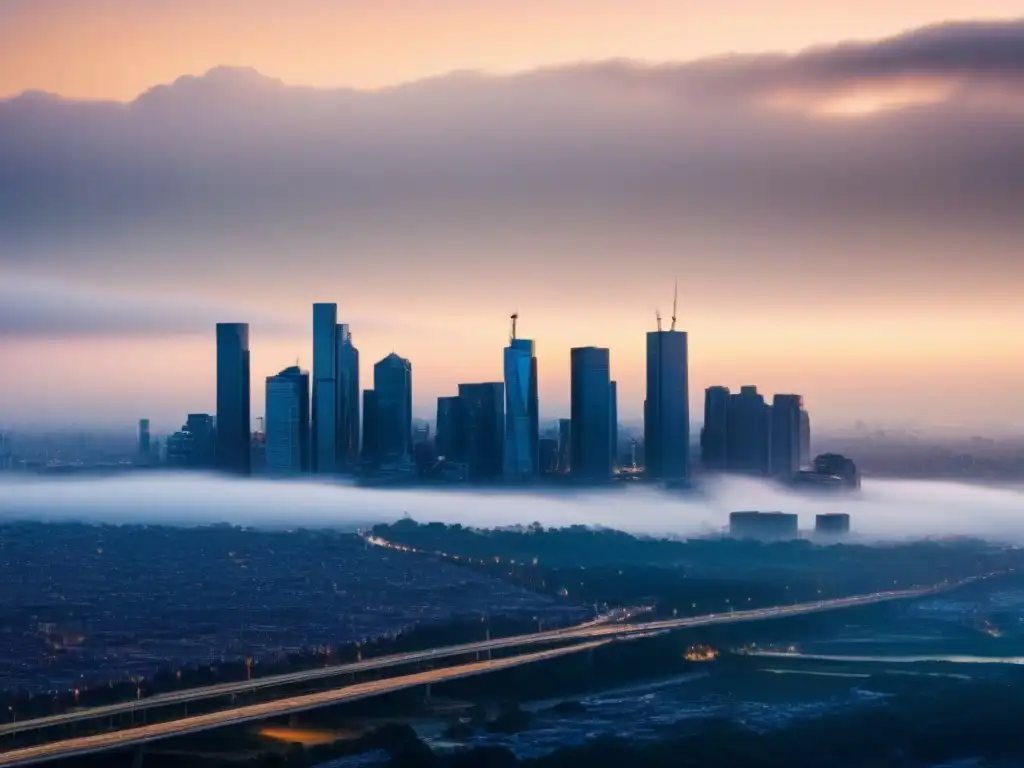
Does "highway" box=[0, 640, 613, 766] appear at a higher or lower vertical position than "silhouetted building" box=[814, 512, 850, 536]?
lower

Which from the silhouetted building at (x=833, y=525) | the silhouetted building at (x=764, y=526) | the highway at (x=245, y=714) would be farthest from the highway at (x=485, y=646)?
the silhouetted building at (x=833, y=525)

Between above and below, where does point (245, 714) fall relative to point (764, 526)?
below

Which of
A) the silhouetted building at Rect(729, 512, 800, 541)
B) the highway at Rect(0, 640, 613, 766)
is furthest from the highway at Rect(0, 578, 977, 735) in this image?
the silhouetted building at Rect(729, 512, 800, 541)

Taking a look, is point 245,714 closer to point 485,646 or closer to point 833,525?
point 485,646

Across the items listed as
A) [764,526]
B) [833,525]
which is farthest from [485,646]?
[833,525]

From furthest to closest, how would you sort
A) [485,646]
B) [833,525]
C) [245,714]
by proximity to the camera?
[833,525] → [485,646] → [245,714]

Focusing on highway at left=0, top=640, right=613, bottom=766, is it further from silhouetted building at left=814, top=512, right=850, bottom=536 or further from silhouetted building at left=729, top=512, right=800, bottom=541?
silhouetted building at left=814, top=512, right=850, bottom=536
